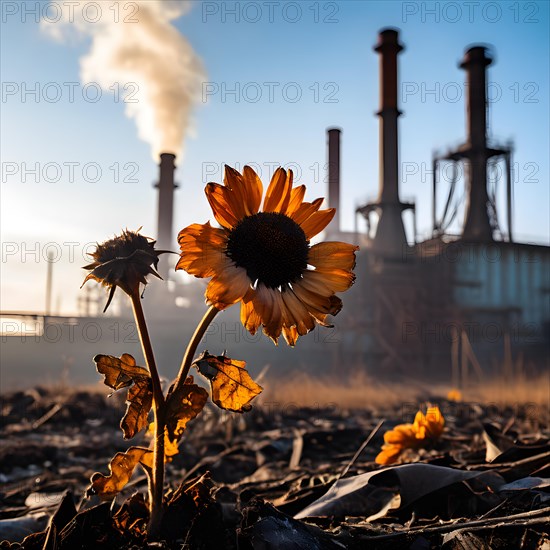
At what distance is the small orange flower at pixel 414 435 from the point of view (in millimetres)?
2178

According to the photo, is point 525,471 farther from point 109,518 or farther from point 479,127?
point 479,127

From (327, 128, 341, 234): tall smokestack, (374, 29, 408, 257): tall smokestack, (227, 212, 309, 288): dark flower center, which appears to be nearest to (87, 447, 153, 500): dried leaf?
(227, 212, 309, 288): dark flower center

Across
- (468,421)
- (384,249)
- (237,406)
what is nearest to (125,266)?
(237,406)

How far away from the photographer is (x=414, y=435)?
2.24m

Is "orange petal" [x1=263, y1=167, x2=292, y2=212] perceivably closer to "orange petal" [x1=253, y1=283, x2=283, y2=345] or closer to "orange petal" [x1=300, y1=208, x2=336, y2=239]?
"orange petal" [x1=300, y1=208, x2=336, y2=239]

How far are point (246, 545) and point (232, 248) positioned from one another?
59 centimetres

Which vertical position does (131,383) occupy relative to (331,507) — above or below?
above

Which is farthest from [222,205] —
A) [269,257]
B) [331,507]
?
[331,507]

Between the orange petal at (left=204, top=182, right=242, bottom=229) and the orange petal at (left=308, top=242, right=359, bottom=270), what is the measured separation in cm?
18

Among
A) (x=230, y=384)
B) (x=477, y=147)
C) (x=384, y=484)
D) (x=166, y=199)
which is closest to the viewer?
(x=230, y=384)

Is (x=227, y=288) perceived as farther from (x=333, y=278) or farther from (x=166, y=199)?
(x=166, y=199)

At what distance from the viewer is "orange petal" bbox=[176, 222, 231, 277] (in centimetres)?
115

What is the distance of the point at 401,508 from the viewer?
1494 millimetres

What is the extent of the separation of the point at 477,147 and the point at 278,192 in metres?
24.0
